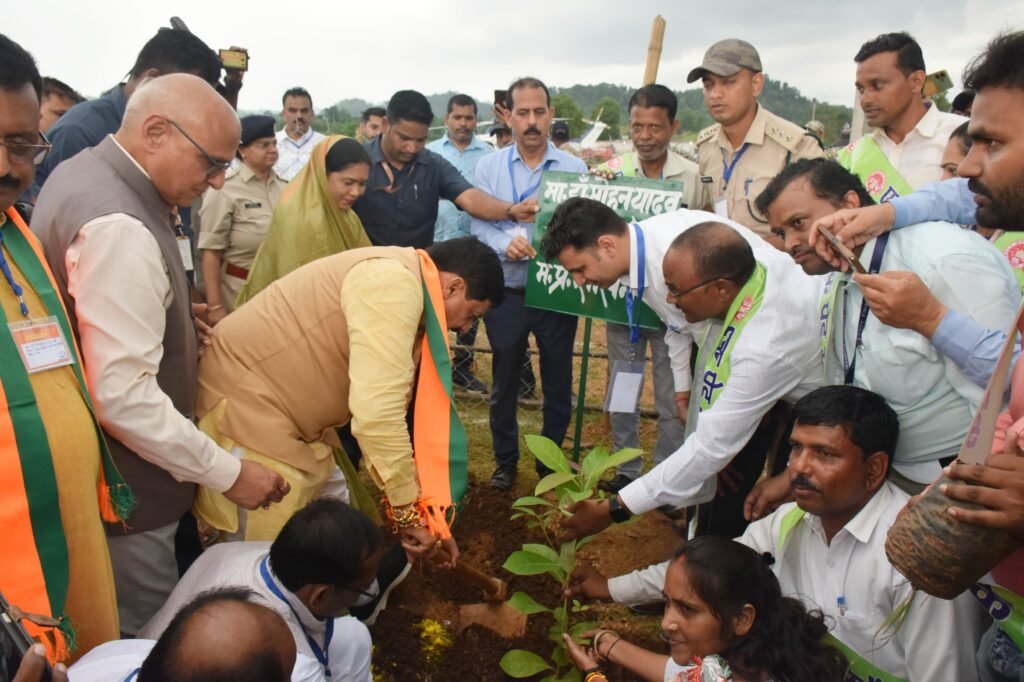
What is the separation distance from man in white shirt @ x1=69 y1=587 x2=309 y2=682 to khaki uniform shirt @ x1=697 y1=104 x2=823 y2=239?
3.52 meters

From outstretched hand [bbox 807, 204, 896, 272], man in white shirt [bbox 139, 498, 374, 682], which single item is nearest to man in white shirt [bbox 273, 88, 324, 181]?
man in white shirt [bbox 139, 498, 374, 682]

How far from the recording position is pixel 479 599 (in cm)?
336

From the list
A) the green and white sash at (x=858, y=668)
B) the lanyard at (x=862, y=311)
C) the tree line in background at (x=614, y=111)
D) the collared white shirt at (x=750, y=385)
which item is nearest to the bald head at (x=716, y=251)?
the collared white shirt at (x=750, y=385)

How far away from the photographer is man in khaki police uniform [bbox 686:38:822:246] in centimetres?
416

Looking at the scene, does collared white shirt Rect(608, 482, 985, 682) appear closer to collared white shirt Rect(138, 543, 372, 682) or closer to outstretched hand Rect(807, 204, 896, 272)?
outstretched hand Rect(807, 204, 896, 272)

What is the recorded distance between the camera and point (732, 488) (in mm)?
3281

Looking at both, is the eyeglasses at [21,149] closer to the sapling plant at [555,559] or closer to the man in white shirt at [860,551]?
the sapling plant at [555,559]

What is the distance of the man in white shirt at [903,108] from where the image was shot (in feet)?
12.7

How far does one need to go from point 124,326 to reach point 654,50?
4.71 metres

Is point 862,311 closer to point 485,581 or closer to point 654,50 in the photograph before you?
point 485,581

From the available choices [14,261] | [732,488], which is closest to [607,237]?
[732,488]

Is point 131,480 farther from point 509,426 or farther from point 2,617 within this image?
point 509,426

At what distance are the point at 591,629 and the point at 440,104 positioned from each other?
106m

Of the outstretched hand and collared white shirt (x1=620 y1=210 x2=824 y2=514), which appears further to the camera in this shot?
collared white shirt (x1=620 y1=210 x2=824 y2=514)
